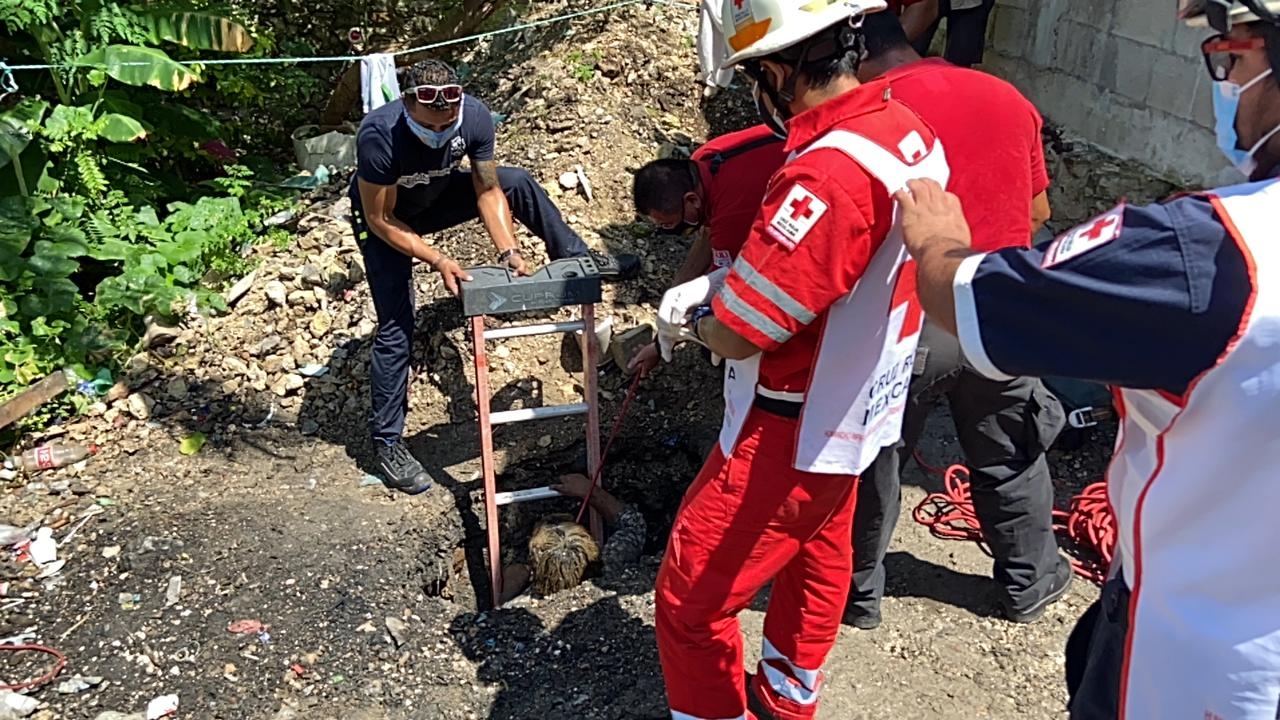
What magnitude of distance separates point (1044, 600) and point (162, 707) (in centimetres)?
296

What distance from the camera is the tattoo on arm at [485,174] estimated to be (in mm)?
4293

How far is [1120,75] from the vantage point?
16.1 feet

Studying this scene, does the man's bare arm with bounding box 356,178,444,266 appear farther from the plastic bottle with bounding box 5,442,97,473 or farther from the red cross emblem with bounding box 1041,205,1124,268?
the red cross emblem with bounding box 1041,205,1124,268

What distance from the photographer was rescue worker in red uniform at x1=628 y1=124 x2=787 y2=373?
3.28 meters

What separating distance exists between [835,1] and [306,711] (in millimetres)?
2653

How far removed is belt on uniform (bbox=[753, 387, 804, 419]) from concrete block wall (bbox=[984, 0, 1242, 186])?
3.00 meters

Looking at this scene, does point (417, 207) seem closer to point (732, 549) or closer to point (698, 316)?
point (698, 316)

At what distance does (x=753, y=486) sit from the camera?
232cm

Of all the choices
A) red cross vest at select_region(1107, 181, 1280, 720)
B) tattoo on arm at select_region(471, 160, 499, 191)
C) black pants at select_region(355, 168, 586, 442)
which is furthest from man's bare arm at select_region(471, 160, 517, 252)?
red cross vest at select_region(1107, 181, 1280, 720)

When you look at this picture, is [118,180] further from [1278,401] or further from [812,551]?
[1278,401]

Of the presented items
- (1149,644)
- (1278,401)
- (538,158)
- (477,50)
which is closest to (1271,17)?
(1278,401)

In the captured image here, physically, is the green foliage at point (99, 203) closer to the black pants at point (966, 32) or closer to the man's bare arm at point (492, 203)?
the man's bare arm at point (492, 203)

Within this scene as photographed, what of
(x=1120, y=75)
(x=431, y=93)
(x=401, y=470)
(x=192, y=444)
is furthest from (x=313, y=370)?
(x=1120, y=75)

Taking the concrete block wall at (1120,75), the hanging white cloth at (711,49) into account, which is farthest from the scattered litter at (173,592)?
the concrete block wall at (1120,75)
